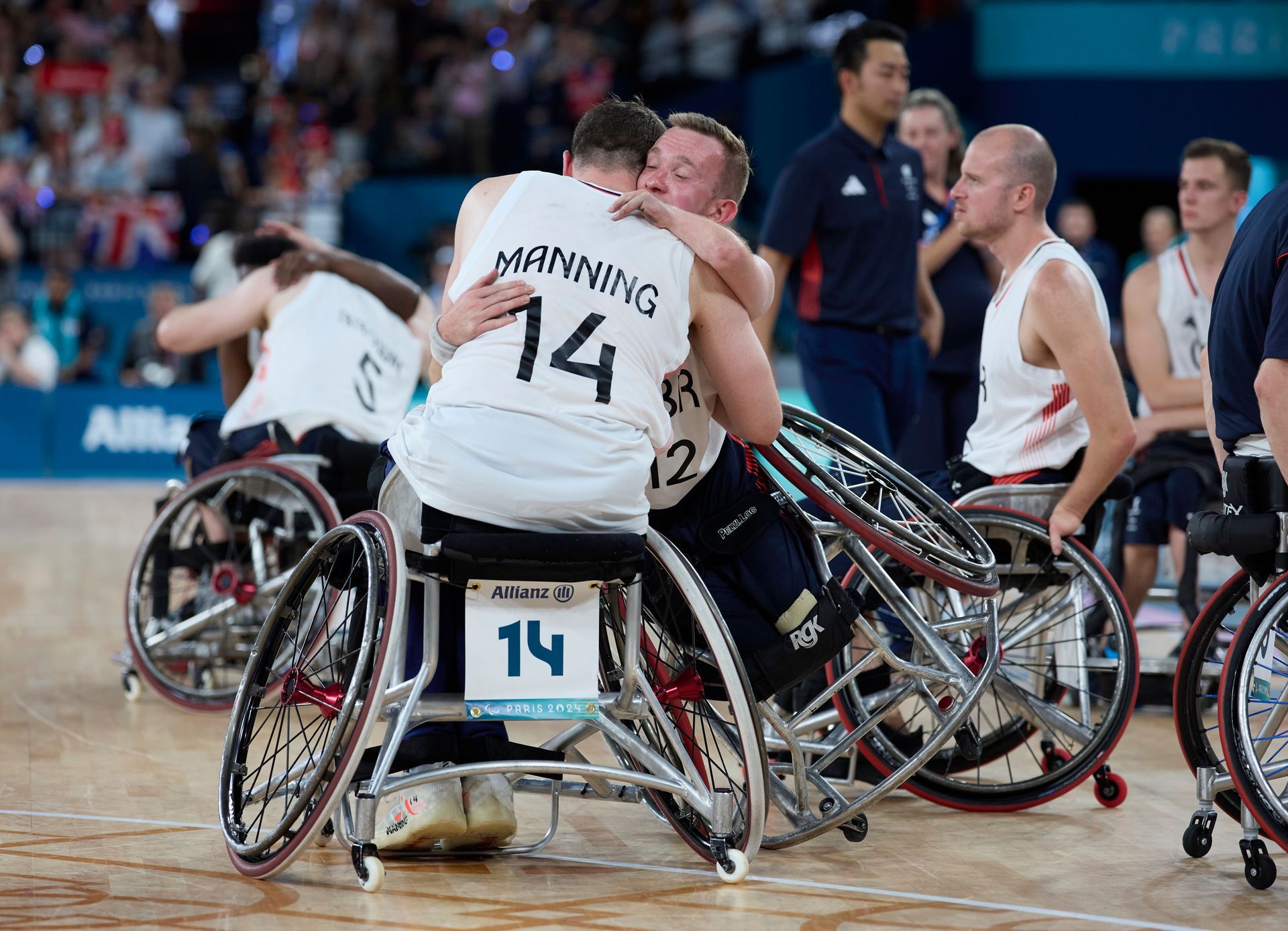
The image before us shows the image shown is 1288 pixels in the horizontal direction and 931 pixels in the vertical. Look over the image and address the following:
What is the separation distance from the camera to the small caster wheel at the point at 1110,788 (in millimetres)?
3863

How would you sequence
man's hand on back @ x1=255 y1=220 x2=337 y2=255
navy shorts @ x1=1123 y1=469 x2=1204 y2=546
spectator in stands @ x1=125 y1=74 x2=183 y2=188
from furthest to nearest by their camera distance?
spectator in stands @ x1=125 y1=74 x2=183 y2=188 < man's hand on back @ x1=255 y1=220 x2=337 y2=255 < navy shorts @ x1=1123 y1=469 x2=1204 y2=546

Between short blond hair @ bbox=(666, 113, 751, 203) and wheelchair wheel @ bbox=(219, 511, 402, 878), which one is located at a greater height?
short blond hair @ bbox=(666, 113, 751, 203)

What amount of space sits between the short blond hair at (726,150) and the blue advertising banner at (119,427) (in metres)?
9.85

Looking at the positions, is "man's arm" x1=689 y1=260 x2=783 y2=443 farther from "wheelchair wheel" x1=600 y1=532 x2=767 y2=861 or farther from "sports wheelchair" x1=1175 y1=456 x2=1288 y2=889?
"sports wheelchair" x1=1175 y1=456 x2=1288 y2=889

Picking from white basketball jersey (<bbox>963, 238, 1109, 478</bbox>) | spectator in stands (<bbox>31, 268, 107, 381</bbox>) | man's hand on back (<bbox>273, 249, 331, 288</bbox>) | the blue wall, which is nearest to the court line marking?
white basketball jersey (<bbox>963, 238, 1109, 478</bbox>)

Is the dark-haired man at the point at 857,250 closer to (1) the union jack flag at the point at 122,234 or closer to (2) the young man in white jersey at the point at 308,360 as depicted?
(2) the young man in white jersey at the point at 308,360

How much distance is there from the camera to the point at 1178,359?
519 centimetres

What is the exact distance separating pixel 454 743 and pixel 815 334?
2645mm

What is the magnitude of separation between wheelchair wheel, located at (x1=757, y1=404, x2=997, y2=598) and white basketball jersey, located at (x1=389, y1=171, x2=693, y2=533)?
0.40 metres

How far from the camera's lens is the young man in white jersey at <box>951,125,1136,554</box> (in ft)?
12.7

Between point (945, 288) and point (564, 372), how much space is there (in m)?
3.65

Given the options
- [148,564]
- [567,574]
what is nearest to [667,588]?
[567,574]

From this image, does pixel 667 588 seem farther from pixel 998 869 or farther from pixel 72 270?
pixel 72 270

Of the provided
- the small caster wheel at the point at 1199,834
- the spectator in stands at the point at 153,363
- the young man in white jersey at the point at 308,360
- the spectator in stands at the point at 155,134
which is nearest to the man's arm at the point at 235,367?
the young man in white jersey at the point at 308,360
